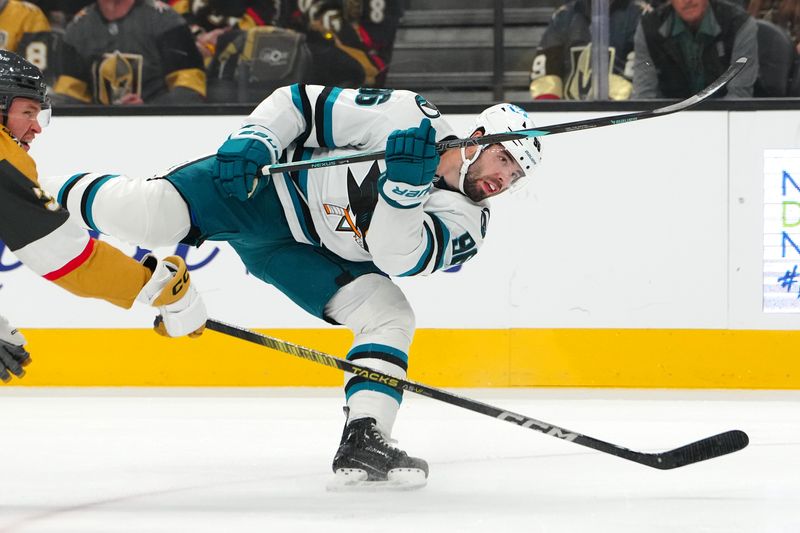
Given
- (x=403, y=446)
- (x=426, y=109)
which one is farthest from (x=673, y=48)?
(x=403, y=446)

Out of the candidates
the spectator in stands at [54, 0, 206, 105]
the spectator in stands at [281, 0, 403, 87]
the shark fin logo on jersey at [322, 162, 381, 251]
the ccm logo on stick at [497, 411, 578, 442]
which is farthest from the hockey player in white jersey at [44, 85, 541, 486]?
the spectator in stands at [54, 0, 206, 105]

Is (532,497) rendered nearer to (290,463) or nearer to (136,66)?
(290,463)

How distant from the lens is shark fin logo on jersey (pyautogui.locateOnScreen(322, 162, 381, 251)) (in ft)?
8.98

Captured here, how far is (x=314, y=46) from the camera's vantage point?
4422 mm

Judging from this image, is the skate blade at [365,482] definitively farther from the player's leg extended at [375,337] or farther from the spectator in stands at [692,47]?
the spectator in stands at [692,47]

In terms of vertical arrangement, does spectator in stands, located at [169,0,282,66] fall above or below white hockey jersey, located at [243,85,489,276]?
above

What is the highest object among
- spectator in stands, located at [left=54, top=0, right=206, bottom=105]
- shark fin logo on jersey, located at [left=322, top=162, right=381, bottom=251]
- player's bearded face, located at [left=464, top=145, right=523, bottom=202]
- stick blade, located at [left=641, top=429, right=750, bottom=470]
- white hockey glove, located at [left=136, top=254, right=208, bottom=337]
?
spectator in stands, located at [left=54, top=0, right=206, bottom=105]

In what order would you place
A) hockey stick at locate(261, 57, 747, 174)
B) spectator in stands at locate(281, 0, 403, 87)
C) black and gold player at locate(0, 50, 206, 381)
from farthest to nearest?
1. spectator in stands at locate(281, 0, 403, 87)
2. hockey stick at locate(261, 57, 747, 174)
3. black and gold player at locate(0, 50, 206, 381)

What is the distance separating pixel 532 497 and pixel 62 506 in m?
0.97

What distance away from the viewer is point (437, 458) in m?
3.01

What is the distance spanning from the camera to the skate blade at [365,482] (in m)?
2.56

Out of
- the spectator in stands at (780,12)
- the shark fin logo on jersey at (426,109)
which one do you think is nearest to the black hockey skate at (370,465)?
the shark fin logo on jersey at (426,109)

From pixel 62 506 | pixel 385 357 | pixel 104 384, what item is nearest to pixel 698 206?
pixel 385 357

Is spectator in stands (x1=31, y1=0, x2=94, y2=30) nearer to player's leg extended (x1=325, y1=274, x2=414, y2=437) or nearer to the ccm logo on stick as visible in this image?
player's leg extended (x1=325, y1=274, x2=414, y2=437)
